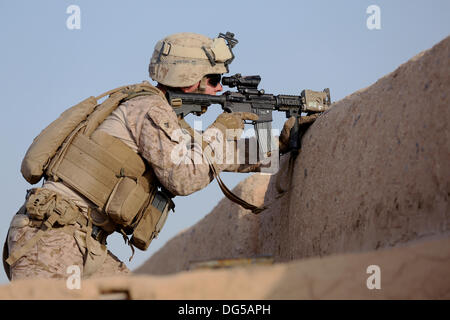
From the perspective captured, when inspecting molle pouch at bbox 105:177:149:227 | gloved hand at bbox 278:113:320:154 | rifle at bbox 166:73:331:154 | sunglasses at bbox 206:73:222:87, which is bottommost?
molle pouch at bbox 105:177:149:227

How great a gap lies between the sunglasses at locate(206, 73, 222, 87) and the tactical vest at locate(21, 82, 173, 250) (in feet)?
3.37

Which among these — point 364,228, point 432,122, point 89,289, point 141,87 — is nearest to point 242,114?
point 141,87

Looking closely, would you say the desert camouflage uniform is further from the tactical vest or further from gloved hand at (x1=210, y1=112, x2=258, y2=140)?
gloved hand at (x1=210, y1=112, x2=258, y2=140)

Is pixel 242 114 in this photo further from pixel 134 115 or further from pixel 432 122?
pixel 432 122

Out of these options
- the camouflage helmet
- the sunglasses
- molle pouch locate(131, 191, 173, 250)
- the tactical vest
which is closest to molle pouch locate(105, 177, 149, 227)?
the tactical vest

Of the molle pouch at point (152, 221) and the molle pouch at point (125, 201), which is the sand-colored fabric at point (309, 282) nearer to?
the molle pouch at point (125, 201)

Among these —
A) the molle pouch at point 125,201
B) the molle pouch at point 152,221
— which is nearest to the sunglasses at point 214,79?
the molle pouch at point 152,221

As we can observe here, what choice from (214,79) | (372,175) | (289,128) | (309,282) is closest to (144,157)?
(214,79)

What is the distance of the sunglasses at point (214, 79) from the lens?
5.84m

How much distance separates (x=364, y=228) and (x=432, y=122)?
927 mm

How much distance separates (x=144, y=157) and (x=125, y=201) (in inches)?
15.0

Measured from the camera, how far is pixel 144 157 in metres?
4.90

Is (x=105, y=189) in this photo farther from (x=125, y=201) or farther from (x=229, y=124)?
(x=229, y=124)

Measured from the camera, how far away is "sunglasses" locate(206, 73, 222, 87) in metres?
5.84
